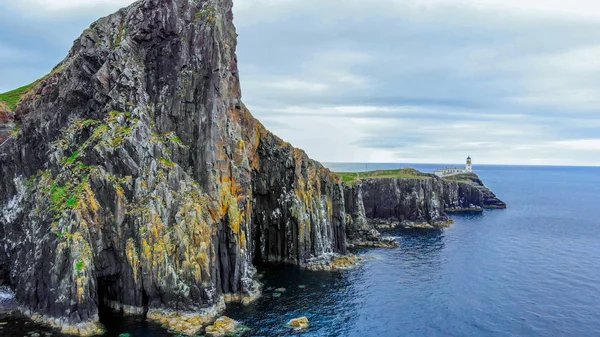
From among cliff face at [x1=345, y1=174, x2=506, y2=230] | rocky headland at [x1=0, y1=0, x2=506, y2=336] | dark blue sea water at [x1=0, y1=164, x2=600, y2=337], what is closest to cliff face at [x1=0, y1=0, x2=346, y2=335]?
rocky headland at [x1=0, y1=0, x2=506, y2=336]

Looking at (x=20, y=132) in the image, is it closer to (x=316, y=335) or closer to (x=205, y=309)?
(x=205, y=309)

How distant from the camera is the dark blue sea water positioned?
6406 cm

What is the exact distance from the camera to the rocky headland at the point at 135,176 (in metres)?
62.4

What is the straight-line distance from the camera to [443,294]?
79375 millimetres

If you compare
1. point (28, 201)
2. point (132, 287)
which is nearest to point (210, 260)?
point (132, 287)

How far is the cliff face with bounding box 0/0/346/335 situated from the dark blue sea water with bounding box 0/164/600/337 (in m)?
6.62

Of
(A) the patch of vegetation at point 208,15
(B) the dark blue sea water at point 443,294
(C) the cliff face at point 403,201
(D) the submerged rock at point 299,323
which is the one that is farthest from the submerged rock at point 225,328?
(C) the cliff face at point 403,201

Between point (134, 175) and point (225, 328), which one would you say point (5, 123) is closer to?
point (134, 175)

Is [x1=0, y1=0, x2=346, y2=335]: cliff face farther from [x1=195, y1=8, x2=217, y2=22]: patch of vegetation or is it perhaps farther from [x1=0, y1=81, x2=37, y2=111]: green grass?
[x1=0, y1=81, x2=37, y2=111]: green grass

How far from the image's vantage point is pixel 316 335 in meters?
60.6

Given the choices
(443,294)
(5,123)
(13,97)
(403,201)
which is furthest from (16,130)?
(403,201)

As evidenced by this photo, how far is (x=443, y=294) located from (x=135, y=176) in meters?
59.8

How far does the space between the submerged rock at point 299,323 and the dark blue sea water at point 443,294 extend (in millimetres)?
1109

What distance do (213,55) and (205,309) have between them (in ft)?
146
